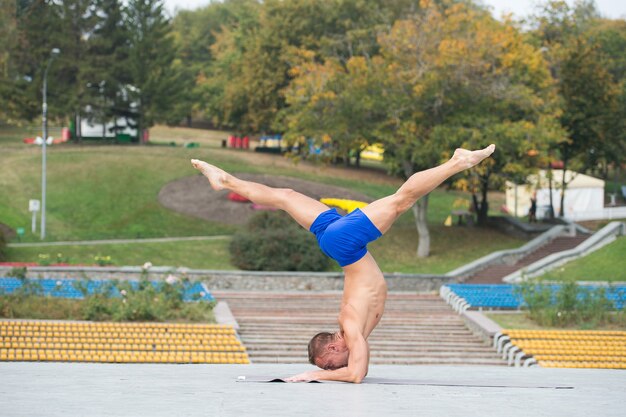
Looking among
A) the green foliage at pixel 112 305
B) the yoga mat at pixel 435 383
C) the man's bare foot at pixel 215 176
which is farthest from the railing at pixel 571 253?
the yoga mat at pixel 435 383

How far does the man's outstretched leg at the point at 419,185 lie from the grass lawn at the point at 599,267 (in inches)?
1012

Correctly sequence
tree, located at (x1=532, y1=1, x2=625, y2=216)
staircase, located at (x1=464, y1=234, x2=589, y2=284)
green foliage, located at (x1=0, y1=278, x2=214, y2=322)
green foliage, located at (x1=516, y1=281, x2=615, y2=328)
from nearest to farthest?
green foliage, located at (x1=0, y1=278, x2=214, y2=322), green foliage, located at (x1=516, y1=281, x2=615, y2=328), staircase, located at (x1=464, y1=234, x2=589, y2=284), tree, located at (x1=532, y1=1, x2=625, y2=216)

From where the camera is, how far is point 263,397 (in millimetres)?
7406

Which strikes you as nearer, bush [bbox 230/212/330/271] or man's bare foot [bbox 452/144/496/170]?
man's bare foot [bbox 452/144/496/170]

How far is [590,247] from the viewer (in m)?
39.8

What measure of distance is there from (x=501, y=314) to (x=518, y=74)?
1568 centimetres

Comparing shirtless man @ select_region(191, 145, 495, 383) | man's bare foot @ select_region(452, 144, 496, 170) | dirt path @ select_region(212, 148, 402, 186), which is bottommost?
dirt path @ select_region(212, 148, 402, 186)

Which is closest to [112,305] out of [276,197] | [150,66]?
[276,197]

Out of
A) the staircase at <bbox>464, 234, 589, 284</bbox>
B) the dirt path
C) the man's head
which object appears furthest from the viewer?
the dirt path

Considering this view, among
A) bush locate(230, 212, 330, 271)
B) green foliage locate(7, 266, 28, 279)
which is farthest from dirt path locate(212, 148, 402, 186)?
green foliage locate(7, 266, 28, 279)

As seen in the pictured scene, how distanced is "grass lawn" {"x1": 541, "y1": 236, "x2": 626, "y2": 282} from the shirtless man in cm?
2544

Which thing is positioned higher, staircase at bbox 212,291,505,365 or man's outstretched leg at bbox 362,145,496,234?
man's outstretched leg at bbox 362,145,496,234

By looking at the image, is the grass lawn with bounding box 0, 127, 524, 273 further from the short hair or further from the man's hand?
the man's hand

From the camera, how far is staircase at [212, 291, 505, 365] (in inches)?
933
